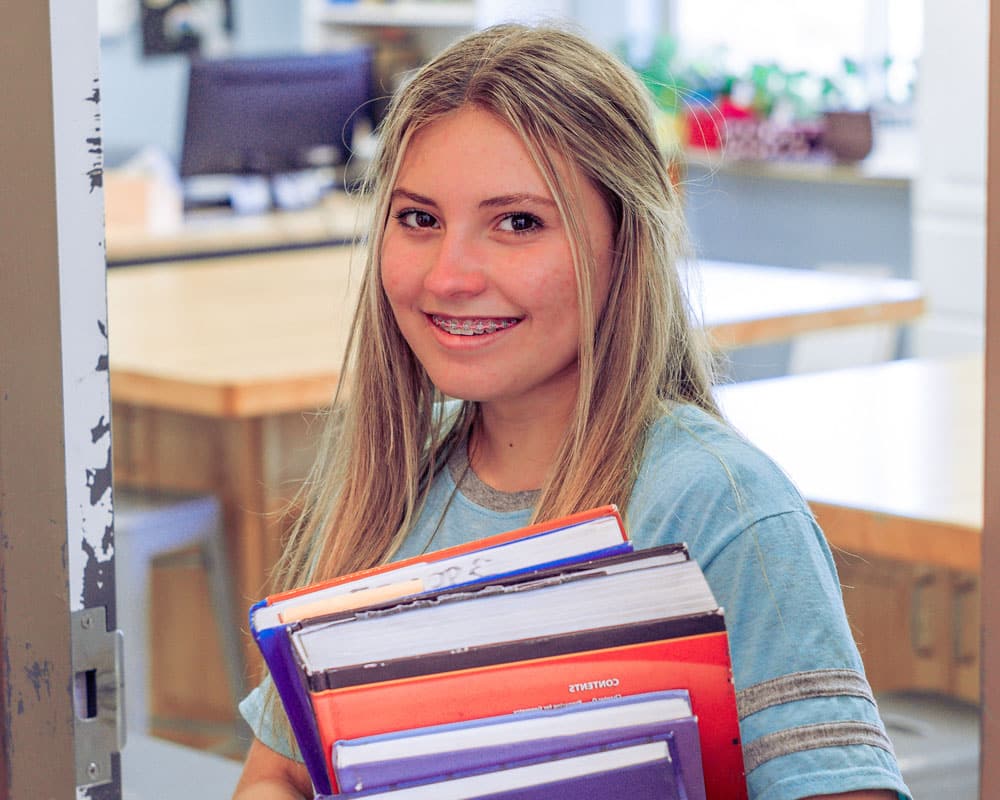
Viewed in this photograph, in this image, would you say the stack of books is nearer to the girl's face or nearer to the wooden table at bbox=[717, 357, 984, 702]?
the girl's face

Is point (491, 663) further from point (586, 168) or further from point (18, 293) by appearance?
point (586, 168)

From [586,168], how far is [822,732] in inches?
14.8

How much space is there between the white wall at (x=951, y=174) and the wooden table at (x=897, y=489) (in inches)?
68.7

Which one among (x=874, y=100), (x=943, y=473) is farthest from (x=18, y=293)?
(x=874, y=100)

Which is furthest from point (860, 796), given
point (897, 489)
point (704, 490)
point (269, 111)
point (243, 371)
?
point (269, 111)

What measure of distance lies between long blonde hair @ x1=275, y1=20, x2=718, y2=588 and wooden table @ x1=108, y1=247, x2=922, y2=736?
1353 mm

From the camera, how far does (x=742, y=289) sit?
3.25 m

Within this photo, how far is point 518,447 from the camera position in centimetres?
107

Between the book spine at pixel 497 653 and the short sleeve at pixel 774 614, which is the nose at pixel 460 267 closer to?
the short sleeve at pixel 774 614

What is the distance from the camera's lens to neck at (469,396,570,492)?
105 centimetres

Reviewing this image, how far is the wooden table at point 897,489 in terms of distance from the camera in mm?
1723

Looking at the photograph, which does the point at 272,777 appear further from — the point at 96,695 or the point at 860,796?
the point at 860,796

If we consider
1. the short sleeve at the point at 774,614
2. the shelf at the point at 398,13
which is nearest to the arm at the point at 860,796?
the short sleeve at the point at 774,614

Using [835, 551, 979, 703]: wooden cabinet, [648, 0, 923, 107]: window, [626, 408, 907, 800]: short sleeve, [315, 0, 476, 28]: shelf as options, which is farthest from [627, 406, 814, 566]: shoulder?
[315, 0, 476, 28]: shelf
